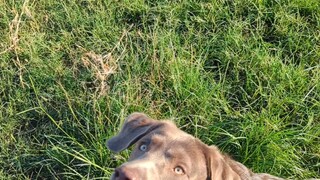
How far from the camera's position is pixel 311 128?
20.5 ft

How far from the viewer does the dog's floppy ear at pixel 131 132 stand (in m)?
5.22

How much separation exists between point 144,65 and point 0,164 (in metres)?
1.70

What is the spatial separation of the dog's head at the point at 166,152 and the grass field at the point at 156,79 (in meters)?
0.75

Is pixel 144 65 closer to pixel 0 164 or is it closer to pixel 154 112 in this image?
pixel 154 112

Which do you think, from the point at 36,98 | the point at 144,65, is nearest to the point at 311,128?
the point at 144,65

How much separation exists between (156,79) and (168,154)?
1.76 metres

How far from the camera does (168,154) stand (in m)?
4.92

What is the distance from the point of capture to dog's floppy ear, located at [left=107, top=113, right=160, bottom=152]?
5223mm

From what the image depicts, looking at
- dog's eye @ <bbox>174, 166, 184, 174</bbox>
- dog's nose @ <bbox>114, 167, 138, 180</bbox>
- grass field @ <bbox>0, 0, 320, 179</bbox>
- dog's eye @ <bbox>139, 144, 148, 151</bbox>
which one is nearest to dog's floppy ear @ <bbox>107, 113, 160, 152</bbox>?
dog's eye @ <bbox>139, 144, 148, 151</bbox>

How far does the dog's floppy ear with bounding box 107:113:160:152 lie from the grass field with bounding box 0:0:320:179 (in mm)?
683

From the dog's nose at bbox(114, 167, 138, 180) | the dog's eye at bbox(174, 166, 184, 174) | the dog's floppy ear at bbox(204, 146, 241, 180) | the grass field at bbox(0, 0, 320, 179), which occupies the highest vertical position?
the dog's nose at bbox(114, 167, 138, 180)

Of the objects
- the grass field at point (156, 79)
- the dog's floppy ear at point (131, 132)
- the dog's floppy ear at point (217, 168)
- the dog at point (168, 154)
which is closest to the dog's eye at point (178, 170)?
the dog at point (168, 154)

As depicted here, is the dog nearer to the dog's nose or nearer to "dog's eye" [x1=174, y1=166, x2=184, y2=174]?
"dog's eye" [x1=174, y1=166, x2=184, y2=174]

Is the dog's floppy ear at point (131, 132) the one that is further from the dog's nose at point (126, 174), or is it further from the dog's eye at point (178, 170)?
the dog's nose at point (126, 174)
